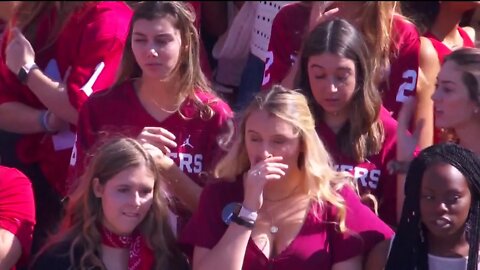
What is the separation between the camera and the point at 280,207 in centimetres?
389

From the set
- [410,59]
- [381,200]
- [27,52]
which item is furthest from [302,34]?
[27,52]

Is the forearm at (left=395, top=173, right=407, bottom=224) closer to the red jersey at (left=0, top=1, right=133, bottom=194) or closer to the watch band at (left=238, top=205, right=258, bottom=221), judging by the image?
the watch band at (left=238, top=205, right=258, bottom=221)

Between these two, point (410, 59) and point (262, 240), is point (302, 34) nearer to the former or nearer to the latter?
point (410, 59)

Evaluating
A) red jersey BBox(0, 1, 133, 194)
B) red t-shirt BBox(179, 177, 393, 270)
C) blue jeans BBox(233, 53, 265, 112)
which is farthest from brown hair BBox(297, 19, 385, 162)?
blue jeans BBox(233, 53, 265, 112)

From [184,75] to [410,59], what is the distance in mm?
837

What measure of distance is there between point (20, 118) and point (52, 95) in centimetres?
21

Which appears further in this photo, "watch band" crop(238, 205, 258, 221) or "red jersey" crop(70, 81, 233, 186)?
"red jersey" crop(70, 81, 233, 186)

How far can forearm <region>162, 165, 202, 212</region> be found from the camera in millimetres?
4062

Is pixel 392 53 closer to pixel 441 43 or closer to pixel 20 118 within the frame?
pixel 441 43

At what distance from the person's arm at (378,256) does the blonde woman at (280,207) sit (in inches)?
1.0

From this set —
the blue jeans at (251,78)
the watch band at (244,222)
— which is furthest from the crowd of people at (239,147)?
the blue jeans at (251,78)

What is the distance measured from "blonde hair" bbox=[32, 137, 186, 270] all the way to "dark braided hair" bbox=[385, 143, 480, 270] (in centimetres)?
71

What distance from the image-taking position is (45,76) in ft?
14.0

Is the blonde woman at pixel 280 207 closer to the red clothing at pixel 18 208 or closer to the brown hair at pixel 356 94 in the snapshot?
the brown hair at pixel 356 94
